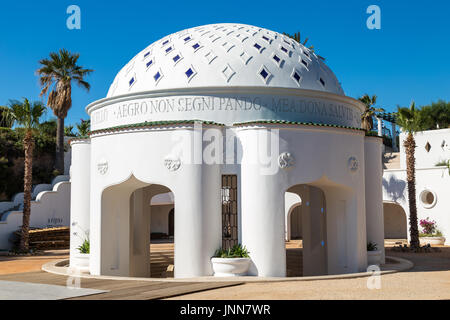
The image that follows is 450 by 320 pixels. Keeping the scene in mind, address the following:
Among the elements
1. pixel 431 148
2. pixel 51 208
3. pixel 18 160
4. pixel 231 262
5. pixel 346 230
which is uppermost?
pixel 431 148

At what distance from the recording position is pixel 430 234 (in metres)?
30.9

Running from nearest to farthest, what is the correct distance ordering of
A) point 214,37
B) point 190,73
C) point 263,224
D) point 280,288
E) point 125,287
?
point 125,287, point 280,288, point 263,224, point 190,73, point 214,37

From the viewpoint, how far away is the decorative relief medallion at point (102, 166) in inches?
663

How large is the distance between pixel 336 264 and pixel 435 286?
14.9 ft

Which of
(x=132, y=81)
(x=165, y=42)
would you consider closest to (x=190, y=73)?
(x=132, y=81)

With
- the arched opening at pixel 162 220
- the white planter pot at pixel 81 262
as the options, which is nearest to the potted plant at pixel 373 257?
the white planter pot at pixel 81 262

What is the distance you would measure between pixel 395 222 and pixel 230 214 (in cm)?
2474

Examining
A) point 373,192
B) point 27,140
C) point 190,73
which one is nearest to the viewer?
point 190,73

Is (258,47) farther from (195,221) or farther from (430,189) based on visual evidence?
(430,189)

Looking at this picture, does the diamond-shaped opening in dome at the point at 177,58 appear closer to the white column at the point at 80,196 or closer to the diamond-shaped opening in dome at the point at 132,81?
the diamond-shaped opening in dome at the point at 132,81
